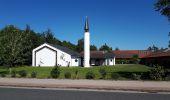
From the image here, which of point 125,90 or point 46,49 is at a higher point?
point 46,49

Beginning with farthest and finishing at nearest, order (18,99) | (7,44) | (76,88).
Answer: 1. (7,44)
2. (76,88)
3. (18,99)

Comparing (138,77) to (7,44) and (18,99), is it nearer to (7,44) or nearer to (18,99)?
(18,99)

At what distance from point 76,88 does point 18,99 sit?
242 inches

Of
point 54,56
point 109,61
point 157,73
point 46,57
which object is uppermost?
point 54,56

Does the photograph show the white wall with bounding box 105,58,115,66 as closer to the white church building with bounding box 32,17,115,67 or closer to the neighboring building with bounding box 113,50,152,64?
the white church building with bounding box 32,17,115,67

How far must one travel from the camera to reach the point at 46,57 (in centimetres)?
6353

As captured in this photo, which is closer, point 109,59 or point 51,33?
point 109,59

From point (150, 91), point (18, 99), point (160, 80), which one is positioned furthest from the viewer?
point (160, 80)

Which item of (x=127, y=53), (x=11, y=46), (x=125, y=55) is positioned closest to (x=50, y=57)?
(x=11, y=46)

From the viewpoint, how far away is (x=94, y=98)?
46.5 feet

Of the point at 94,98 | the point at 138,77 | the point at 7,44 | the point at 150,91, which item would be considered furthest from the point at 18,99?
the point at 7,44

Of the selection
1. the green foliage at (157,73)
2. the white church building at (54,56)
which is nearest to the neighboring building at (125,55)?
the white church building at (54,56)

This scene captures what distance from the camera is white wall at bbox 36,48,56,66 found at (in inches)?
2498

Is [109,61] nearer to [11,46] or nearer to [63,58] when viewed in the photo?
[63,58]
